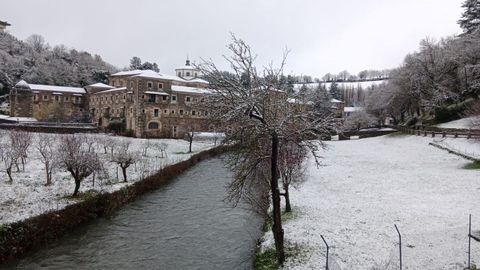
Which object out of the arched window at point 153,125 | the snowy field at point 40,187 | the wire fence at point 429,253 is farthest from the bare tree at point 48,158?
the arched window at point 153,125

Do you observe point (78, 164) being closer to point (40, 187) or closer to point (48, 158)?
point (40, 187)

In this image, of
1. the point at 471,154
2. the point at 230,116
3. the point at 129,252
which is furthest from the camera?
the point at 471,154

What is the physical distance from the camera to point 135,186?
83.1 ft

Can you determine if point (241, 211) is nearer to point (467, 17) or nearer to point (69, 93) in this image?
point (467, 17)

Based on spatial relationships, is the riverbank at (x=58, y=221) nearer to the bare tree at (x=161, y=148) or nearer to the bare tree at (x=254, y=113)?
the bare tree at (x=254, y=113)

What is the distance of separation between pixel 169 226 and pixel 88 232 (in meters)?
4.11

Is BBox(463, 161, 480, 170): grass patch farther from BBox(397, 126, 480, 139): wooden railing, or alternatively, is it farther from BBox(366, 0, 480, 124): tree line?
BBox(366, 0, 480, 124): tree line

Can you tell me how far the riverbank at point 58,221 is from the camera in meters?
14.7

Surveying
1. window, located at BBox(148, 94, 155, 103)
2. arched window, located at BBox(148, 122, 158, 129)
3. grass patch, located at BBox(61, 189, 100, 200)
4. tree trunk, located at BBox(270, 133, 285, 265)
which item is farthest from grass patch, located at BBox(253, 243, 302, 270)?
window, located at BBox(148, 94, 155, 103)

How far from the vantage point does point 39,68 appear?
86.6 meters

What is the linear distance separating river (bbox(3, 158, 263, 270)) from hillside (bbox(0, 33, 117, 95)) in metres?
68.9

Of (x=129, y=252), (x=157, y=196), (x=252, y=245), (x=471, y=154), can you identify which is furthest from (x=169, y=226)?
(x=471, y=154)

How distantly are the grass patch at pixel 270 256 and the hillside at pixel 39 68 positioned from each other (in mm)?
78548

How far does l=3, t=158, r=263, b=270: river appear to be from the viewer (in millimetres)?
14273
